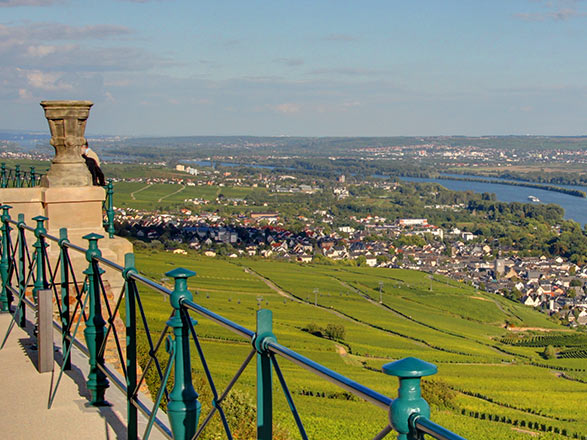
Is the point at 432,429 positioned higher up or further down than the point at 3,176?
further down

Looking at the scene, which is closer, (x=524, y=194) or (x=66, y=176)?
(x=66, y=176)

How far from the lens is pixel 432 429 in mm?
1413

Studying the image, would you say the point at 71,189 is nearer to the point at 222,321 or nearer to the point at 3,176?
the point at 3,176

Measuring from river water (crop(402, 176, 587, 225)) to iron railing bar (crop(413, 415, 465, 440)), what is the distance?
109926 mm

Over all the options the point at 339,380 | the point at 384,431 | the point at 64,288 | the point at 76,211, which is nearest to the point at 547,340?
the point at 76,211

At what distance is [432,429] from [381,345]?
95.8 ft

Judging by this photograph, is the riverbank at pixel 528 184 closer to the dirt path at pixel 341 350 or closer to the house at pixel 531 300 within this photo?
the house at pixel 531 300

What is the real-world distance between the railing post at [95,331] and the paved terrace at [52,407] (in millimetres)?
102

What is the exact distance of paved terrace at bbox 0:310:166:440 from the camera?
3.79 meters

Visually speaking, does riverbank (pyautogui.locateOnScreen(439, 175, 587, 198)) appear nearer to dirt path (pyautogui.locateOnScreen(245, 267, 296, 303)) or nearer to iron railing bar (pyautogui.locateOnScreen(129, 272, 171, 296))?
dirt path (pyautogui.locateOnScreen(245, 267, 296, 303))

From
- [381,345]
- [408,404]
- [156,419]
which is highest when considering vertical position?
[408,404]

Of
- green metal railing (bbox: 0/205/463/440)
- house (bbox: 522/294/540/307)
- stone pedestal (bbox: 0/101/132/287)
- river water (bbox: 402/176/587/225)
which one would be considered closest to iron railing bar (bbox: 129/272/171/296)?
green metal railing (bbox: 0/205/463/440)

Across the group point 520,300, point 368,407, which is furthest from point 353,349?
point 520,300

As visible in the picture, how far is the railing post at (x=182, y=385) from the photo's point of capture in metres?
2.83
